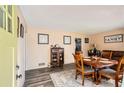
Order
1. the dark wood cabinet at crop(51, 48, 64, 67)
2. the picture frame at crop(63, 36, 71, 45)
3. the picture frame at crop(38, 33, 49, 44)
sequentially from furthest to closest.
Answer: the picture frame at crop(63, 36, 71, 45) < the dark wood cabinet at crop(51, 48, 64, 67) < the picture frame at crop(38, 33, 49, 44)

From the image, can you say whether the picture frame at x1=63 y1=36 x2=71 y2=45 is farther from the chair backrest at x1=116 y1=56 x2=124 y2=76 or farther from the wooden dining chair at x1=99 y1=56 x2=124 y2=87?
the chair backrest at x1=116 y1=56 x2=124 y2=76

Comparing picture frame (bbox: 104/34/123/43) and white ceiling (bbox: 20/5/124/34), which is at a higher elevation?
white ceiling (bbox: 20/5/124/34)

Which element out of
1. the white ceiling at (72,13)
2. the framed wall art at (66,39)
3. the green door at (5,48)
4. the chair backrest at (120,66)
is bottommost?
the chair backrest at (120,66)

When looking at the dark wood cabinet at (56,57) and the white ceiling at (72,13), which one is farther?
the dark wood cabinet at (56,57)

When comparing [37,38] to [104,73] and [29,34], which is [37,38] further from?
[104,73]

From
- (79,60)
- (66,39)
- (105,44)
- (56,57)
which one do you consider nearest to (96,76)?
(79,60)

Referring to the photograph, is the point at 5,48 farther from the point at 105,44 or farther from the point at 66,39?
the point at 105,44

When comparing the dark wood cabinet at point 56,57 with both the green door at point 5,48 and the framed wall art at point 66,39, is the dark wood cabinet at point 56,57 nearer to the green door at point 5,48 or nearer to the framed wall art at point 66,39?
the framed wall art at point 66,39

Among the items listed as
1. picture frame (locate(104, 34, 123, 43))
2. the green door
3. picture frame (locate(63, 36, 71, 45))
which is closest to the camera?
the green door

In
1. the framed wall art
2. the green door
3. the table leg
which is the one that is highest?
the framed wall art

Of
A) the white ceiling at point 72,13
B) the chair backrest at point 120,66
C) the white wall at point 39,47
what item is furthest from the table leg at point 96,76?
the white wall at point 39,47

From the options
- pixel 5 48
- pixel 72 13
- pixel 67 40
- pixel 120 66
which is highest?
pixel 72 13

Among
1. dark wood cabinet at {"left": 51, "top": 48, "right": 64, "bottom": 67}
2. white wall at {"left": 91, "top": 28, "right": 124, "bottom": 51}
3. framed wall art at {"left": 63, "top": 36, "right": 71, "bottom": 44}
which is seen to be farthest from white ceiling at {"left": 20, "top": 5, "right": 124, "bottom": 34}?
framed wall art at {"left": 63, "top": 36, "right": 71, "bottom": 44}

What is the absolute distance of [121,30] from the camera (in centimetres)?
596
